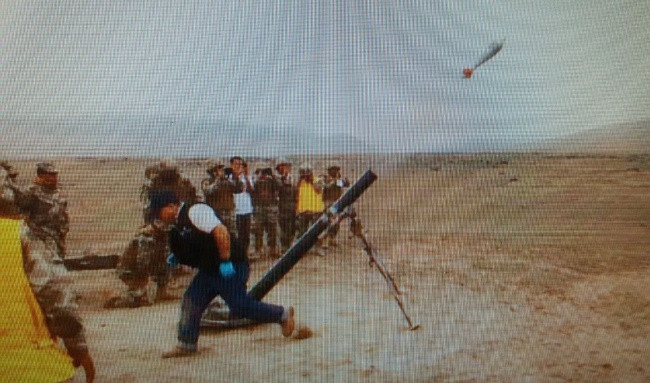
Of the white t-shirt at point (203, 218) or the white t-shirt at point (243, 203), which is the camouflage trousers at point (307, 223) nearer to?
the white t-shirt at point (243, 203)

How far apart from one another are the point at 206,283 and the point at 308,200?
1.46 metres

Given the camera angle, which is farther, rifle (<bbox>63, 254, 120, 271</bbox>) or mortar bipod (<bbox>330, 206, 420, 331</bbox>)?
rifle (<bbox>63, 254, 120, 271</bbox>)

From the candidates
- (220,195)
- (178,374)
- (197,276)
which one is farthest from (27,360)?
(220,195)

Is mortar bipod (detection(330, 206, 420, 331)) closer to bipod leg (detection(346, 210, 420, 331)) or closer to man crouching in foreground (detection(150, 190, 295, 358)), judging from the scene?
bipod leg (detection(346, 210, 420, 331))

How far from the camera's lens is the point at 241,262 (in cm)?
251

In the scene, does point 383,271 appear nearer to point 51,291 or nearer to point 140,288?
point 140,288

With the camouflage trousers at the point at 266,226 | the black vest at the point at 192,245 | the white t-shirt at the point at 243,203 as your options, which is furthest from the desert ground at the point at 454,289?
the white t-shirt at the point at 243,203

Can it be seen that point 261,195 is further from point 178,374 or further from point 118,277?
point 178,374

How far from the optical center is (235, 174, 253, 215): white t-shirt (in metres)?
3.74

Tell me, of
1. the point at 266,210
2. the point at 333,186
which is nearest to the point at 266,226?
the point at 266,210

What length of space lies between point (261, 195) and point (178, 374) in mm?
1807

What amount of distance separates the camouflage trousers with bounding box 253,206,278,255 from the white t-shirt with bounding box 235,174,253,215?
0.08m

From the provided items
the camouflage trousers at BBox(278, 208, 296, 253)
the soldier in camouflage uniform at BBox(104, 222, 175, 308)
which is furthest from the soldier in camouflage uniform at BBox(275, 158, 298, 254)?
the soldier in camouflage uniform at BBox(104, 222, 175, 308)

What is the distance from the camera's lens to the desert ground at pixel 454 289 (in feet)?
7.63
